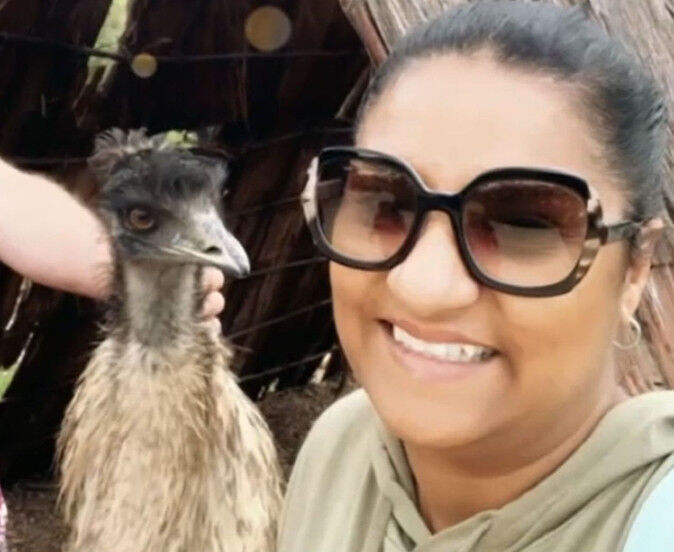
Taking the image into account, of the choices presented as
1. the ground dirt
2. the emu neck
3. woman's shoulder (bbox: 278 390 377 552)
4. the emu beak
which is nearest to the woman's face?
woman's shoulder (bbox: 278 390 377 552)

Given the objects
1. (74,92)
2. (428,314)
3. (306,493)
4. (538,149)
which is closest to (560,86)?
(538,149)

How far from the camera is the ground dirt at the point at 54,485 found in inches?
166

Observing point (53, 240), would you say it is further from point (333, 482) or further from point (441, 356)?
point (441, 356)

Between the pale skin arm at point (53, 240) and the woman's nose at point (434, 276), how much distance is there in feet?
4.27

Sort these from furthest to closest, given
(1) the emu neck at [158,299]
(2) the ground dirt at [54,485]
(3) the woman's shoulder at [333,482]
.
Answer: (2) the ground dirt at [54,485], (1) the emu neck at [158,299], (3) the woman's shoulder at [333,482]

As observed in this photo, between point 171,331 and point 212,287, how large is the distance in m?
0.11

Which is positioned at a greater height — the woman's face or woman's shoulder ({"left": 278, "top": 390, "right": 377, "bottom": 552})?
the woman's face

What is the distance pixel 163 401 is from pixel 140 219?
0.31 meters

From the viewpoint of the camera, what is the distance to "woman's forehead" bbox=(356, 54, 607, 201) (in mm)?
1138

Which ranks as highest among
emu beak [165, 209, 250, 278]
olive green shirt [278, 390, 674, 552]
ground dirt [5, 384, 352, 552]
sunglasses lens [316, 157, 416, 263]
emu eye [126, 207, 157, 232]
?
emu eye [126, 207, 157, 232]

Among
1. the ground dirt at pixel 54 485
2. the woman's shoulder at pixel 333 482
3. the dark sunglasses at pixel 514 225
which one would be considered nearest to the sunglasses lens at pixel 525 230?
the dark sunglasses at pixel 514 225

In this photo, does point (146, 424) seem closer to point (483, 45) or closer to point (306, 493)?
point (306, 493)

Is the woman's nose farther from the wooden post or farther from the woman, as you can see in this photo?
the wooden post

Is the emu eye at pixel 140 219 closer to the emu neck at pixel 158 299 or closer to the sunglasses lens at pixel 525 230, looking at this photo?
the emu neck at pixel 158 299
